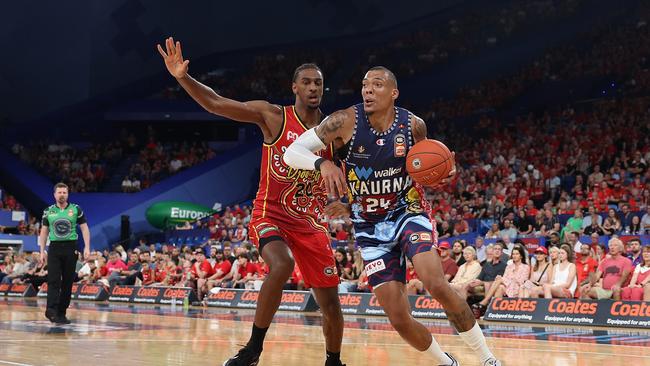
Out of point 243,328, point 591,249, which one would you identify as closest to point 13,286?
point 243,328

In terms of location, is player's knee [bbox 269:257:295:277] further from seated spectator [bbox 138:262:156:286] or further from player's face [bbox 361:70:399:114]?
seated spectator [bbox 138:262:156:286]

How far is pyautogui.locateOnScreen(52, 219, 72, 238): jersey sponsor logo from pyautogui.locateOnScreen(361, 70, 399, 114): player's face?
26.1 ft

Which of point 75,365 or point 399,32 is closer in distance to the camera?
point 75,365

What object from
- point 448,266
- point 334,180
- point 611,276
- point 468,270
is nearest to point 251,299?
point 448,266

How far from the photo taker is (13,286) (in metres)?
25.6

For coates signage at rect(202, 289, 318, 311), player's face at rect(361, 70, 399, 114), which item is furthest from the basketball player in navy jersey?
coates signage at rect(202, 289, 318, 311)

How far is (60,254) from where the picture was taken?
43.1ft

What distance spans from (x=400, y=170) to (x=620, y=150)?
63.1 ft

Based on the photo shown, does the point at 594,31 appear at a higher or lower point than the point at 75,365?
higher

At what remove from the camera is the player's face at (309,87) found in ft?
24.2

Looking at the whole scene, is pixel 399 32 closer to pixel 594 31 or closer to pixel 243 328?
pixel 594 31

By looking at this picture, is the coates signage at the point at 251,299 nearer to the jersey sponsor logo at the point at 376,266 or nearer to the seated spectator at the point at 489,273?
the seated spectator at the point at 489,273

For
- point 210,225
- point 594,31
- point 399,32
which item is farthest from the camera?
point 399,32

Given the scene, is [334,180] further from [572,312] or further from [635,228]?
[635,228]
